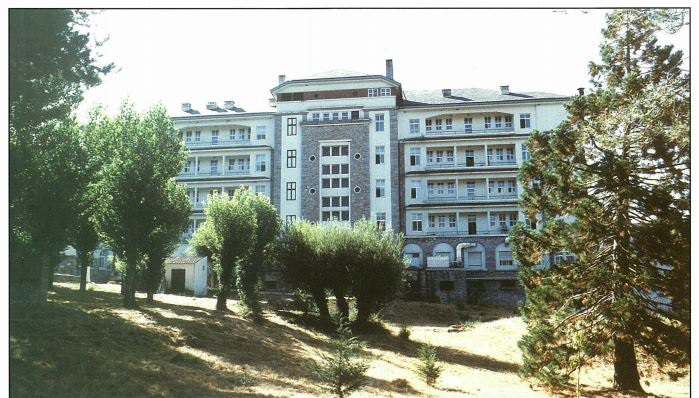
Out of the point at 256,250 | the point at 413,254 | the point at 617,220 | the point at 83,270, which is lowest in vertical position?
the point at 83,270

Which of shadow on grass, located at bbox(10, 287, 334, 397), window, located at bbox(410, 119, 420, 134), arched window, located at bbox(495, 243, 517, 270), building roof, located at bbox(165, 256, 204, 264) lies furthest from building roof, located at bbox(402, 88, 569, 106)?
building roof, located at bbox(165, 256, 204, 264)

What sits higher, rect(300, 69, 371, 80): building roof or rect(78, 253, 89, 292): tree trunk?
rect(300, 69, 371, 80): building roof

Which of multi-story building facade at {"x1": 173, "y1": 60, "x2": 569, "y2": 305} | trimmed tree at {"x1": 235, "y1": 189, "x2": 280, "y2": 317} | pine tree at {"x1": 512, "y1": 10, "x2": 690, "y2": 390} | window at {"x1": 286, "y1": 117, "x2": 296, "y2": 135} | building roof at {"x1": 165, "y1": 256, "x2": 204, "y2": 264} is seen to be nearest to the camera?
pine tree at {"x1": 512, "y1": 10, "x2": 690, "y2": 390}

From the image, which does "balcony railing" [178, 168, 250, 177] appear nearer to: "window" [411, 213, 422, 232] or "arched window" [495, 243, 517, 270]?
"window" [411, 213, 422, 232]

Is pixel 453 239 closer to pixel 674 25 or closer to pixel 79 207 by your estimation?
pixel 674 25

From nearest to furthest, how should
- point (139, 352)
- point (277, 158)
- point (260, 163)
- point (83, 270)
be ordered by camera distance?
point (139, 352)
point (277, 158)
point (260, 163)
point (83, 270)

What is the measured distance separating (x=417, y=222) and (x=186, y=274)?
7790mm

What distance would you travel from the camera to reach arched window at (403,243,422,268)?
16.3m

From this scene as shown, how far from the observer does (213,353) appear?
38.1 feet

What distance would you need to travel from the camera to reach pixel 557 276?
34.5 feet

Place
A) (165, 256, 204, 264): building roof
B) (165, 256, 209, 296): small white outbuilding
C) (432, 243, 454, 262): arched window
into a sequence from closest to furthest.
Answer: (432, 243, 454, 262): arched window → (165, 256, 209, 296): small white outbuilding → (165, 256, 204, 264): building roof

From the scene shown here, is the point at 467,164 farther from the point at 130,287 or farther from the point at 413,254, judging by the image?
the point at 130,287

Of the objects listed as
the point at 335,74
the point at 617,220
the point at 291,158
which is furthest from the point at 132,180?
the point at 617,220

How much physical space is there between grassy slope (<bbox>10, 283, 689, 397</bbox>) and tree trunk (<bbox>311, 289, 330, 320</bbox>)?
1134 millimetres
